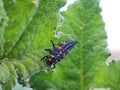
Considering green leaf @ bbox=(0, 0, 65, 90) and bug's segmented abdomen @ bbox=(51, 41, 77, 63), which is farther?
bug's segmented abdomen @ bbox=(51, 41, 77, 63)

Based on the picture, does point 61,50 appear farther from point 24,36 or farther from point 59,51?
point 24,36

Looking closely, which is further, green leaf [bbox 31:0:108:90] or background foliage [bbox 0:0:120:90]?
green leaf [bbox 31:0:108:90]

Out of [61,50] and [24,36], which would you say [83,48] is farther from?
[24,36]

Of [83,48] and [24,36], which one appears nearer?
[24,36]

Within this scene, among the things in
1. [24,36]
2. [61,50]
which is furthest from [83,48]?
[24,36]

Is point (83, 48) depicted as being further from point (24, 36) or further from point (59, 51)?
point (24, 36)

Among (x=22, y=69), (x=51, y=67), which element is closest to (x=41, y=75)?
(x=51, y=67)

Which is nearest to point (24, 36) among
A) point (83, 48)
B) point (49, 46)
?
point (49, 46)

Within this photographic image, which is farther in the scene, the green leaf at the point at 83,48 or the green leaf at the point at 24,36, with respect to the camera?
the green leaf at the point at 83,48

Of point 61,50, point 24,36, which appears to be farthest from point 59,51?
point 24,36
